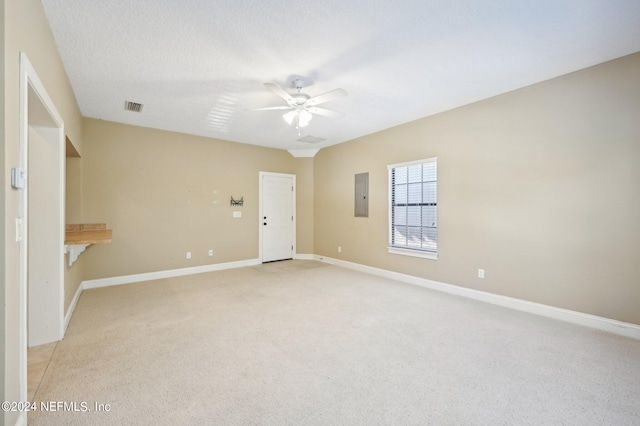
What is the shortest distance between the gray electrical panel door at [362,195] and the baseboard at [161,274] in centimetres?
257

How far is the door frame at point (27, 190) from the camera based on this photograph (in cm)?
160

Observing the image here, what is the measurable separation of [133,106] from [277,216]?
3.54 meters

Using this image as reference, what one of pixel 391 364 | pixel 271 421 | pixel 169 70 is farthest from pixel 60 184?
pixel 391 364

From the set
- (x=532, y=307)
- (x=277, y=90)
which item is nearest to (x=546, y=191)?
(x=532, y=307)

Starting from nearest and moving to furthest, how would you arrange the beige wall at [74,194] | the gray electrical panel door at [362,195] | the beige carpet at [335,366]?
the beige carpet at [335,366] < the beige wall at [74,194] < the gray electrical panel door at [362,195]

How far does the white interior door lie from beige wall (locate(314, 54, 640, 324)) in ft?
9.97

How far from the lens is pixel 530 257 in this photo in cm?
347

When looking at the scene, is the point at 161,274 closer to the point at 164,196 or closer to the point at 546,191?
the point at 164,196

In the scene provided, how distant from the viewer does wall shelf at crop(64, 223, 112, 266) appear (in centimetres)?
312

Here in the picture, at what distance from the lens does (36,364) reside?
2293mm

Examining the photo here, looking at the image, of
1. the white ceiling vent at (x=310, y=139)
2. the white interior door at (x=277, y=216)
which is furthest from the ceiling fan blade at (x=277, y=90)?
the white interior door at (x=277, y=216)

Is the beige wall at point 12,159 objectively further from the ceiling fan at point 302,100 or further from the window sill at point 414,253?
the window sill at point 414,253

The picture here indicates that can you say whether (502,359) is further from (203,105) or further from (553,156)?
(203,105)

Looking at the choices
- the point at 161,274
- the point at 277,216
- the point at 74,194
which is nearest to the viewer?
the point at 74,194
